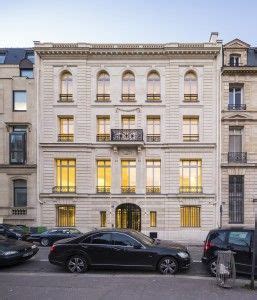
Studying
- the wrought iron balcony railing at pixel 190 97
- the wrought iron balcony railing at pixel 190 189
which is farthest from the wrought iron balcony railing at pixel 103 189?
the wrought iron balcony railing at pixel 190 97

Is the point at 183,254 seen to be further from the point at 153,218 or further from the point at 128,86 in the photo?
the point at 128,86

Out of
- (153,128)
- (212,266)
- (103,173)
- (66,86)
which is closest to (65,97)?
(66,86)

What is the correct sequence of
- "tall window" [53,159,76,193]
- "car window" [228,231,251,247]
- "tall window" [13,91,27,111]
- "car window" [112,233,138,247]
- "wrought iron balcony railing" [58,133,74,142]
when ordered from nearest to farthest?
"car window" [228,231,251,247] → "car window" [112,233,138,247] → "tall window" [53,159,76,193] → "wrought iron balcony railing" [58,133,74,142] → "tall window" [13,91,27,111]

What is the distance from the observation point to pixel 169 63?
28094 mm

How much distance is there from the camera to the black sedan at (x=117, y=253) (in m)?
12.5

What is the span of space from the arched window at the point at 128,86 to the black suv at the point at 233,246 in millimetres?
17233

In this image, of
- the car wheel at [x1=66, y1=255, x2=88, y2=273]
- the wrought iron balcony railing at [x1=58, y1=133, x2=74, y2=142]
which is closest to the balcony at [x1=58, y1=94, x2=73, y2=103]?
the wrought iron balcony railing at [x1=58, y1=133, x2=74, y2=142]

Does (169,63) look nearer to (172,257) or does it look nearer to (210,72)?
(210,72)

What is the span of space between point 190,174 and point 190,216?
129 inches

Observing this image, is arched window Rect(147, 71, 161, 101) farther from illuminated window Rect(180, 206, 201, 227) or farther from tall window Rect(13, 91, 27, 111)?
A: tall window Rect(13, 91, 27, 111)

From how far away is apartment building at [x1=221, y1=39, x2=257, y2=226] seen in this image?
90.6 ft

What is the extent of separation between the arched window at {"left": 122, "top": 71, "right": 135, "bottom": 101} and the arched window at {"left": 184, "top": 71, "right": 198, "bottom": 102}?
13.8 ft

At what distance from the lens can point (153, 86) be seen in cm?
2847

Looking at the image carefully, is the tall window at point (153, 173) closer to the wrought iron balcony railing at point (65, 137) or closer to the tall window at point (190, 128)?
the tall window at point (190, 128)
